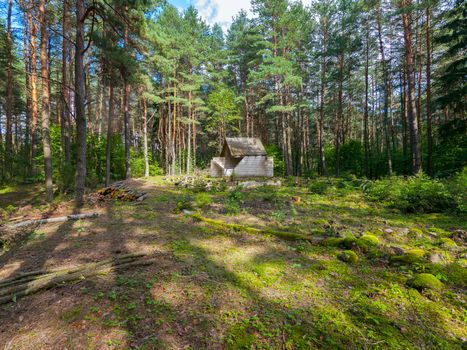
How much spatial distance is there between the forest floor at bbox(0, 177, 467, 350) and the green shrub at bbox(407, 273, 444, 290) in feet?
0.19

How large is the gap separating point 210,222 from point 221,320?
13.5ft

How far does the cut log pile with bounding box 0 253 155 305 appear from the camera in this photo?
10.4 ft

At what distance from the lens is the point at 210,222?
681 cm

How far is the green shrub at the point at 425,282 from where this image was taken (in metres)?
3.42

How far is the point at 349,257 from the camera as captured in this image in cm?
446

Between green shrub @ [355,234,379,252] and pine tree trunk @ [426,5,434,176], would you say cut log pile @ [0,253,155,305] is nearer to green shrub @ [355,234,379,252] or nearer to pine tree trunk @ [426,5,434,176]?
green shrub @ [355,234,379,252]

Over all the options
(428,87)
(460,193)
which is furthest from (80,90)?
(428,87)

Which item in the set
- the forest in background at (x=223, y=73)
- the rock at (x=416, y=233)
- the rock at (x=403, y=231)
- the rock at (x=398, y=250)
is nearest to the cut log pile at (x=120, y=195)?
the forest in background at (x=223, y=73)

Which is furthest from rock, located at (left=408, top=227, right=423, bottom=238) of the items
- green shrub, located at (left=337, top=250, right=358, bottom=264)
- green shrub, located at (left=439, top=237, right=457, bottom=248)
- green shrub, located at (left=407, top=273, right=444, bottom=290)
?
green shrub, located at (left=407, top=273, right=444, bottom=290)

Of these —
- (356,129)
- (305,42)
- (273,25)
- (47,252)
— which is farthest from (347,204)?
(356,129)

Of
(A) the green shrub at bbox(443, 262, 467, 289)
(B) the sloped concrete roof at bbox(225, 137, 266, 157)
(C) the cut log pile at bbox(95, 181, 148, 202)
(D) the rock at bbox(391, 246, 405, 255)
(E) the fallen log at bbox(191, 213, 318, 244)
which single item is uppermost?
(B) the sloped concrete roof at bbox(225, 137, 266, 157)

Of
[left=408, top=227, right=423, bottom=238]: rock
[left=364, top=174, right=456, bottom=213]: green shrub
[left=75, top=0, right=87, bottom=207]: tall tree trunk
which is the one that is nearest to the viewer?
[left=408, top=227, right=423, bottom=238]: rock

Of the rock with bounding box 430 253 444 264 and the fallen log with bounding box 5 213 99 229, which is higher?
the fallen log with bounding box 5 213 99 229

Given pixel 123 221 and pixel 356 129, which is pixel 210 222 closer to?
pixel 123 221
